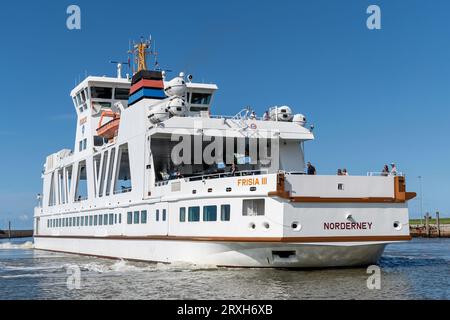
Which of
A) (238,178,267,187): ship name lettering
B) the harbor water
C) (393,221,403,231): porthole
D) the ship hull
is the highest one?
(238,178,267,187): ship name lettering

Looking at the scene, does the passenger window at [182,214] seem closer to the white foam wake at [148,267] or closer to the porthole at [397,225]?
the white foam wake at [148,267]

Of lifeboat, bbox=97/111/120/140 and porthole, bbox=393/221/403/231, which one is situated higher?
lifeboat, bbox=97/111/120/140

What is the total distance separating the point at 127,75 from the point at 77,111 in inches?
169

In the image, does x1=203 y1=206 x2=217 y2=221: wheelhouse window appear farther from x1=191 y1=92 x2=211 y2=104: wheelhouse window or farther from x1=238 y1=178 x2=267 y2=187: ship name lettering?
x1=191 y1=92 x2=211 y2=104: wheelhouse window

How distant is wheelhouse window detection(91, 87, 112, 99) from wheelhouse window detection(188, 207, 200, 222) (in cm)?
1419

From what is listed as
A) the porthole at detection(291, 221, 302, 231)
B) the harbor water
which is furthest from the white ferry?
the harbor water

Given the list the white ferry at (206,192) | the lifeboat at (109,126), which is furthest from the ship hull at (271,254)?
the lifeboat at (109,126)

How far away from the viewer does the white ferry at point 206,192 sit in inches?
784

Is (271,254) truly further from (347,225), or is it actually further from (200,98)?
(200,98)

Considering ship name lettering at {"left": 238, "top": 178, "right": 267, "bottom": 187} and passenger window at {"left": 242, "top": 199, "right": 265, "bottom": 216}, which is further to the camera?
passenger window at {"left": 242, "top": 199, "right": 265, "bottom": 216}

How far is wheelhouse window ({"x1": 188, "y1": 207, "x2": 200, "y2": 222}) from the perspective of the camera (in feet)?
72.2

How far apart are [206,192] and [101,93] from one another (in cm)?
1495
